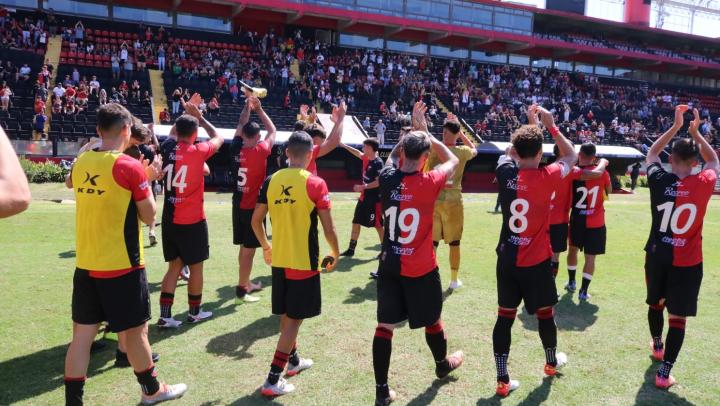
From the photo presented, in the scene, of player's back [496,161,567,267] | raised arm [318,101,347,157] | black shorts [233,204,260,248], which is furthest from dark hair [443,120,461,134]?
black shorts [233,204,260,248]

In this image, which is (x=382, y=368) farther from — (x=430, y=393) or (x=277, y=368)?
(x=277, y=368)

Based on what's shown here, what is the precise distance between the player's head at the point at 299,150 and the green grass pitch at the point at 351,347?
1.83m

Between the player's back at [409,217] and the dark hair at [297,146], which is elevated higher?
the dark hair at [297,146]

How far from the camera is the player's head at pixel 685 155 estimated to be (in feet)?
14.5

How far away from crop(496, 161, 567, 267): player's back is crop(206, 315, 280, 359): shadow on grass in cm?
257

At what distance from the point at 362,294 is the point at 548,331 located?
113 inches

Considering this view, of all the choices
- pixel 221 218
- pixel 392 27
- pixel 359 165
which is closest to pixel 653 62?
pixel 392 27

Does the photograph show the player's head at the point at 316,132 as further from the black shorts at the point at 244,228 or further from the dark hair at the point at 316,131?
the black shorts at the point at 244,228

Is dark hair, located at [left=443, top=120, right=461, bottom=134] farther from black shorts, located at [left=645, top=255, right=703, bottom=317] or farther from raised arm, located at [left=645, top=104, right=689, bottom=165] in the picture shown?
black shorts, located at [left=645, top=255, right=703, bottom=317]

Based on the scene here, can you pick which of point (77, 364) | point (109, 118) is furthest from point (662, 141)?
point (77, 364)

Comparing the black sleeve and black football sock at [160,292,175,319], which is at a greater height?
the black sleeve

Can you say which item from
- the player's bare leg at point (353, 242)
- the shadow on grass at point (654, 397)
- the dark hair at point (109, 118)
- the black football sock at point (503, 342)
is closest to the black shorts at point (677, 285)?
the shadow on grass at point (654, 397)

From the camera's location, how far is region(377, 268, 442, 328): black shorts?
13.2 ft

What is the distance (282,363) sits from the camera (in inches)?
162
